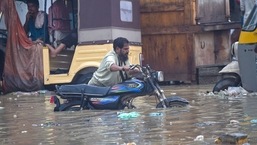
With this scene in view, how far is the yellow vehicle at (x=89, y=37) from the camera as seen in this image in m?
17.9

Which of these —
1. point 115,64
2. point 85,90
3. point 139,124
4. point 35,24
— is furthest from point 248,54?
point 35,24

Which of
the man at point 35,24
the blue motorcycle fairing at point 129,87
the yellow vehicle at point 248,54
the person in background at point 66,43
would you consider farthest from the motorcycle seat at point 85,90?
the man at point 35,24

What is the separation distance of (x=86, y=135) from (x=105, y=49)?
31.5ft

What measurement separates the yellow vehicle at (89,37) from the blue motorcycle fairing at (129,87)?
5.82 meters

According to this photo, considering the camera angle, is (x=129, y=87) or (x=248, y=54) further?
(x=248, y=54)

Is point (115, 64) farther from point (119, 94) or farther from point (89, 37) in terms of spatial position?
point (89, 37)

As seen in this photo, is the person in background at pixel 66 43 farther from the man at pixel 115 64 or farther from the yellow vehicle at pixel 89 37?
the man at pixel 115 64

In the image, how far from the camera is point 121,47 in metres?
11.9

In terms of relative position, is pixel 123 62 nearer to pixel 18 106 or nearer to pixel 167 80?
pixel 18 106

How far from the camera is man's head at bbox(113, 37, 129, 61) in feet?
Answer: 38.9

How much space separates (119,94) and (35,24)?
800 cm

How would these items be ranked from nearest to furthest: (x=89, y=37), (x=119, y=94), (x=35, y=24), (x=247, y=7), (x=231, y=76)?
(x=119, y=94) → (x=247, y=7) → (x=231, y=76) → (x=89, y=37) → (x=35, y=24)

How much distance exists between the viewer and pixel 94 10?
18125 millimetres

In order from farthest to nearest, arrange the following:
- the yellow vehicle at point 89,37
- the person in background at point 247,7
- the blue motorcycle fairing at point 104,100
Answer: the yellow vehicle at point 89,37 → the person in background at point 247,7 → the blue motorcycle fairing at point 104,100
